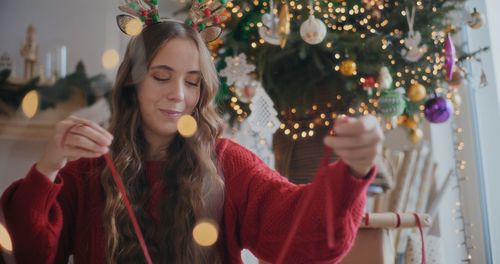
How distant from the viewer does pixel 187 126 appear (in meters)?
0.87

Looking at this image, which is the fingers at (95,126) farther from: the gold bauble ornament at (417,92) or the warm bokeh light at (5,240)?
the gold bauble ornament at (417,92)

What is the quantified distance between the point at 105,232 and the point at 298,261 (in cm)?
32

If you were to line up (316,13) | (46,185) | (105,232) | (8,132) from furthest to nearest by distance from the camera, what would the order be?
1. (316,13)
2. (8,132)
3. (105,232)
4. (46,185)

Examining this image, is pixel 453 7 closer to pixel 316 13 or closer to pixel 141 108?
pixel 316 13

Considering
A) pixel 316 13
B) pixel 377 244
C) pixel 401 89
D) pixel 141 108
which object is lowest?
pixel 377 244

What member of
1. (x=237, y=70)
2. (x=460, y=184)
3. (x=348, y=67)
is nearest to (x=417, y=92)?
(x=348, y=67)

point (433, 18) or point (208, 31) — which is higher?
point (433, 18)

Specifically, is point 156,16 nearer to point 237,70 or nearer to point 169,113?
point 169,113

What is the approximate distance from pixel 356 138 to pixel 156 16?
0.51 metres

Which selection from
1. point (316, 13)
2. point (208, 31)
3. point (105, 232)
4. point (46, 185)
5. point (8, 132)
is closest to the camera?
point (46, 185)

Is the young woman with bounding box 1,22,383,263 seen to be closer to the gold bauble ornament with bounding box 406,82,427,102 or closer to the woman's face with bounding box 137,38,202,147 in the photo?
the woman's face with bounding box 137,38,202,147

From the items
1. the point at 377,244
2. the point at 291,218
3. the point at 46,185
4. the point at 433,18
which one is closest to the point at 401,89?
the point at 433,18

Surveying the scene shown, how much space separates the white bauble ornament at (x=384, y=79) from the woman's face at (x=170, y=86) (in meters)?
0.60

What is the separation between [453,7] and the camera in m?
1.42
